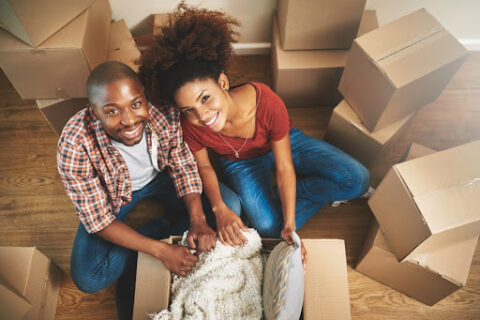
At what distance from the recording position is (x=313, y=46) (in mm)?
1425

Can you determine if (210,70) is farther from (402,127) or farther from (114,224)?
(402,127)

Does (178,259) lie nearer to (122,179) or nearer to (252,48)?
(122,179)

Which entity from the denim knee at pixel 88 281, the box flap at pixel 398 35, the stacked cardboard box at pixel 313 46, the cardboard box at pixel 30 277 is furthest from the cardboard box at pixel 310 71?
the cardboard box at pixel 30 277

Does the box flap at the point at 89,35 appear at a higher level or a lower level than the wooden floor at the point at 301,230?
higher

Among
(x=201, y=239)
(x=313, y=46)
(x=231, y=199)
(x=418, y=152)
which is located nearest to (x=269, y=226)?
(x=231, y=199)

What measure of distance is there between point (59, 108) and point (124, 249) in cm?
63

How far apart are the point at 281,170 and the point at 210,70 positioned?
0.41 metres

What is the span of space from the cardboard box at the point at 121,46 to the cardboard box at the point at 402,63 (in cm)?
82

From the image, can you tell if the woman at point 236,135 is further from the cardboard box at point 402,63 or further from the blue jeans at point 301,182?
the cardboard box at point 402,63

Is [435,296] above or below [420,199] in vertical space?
below

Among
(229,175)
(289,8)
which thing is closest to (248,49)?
(289,8)

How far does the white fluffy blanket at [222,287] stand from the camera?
83cm

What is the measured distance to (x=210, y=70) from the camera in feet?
3.01

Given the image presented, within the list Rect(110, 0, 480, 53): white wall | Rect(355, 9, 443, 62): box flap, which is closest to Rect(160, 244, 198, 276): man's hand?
Rect(355, 9, 443, 62): box flap
